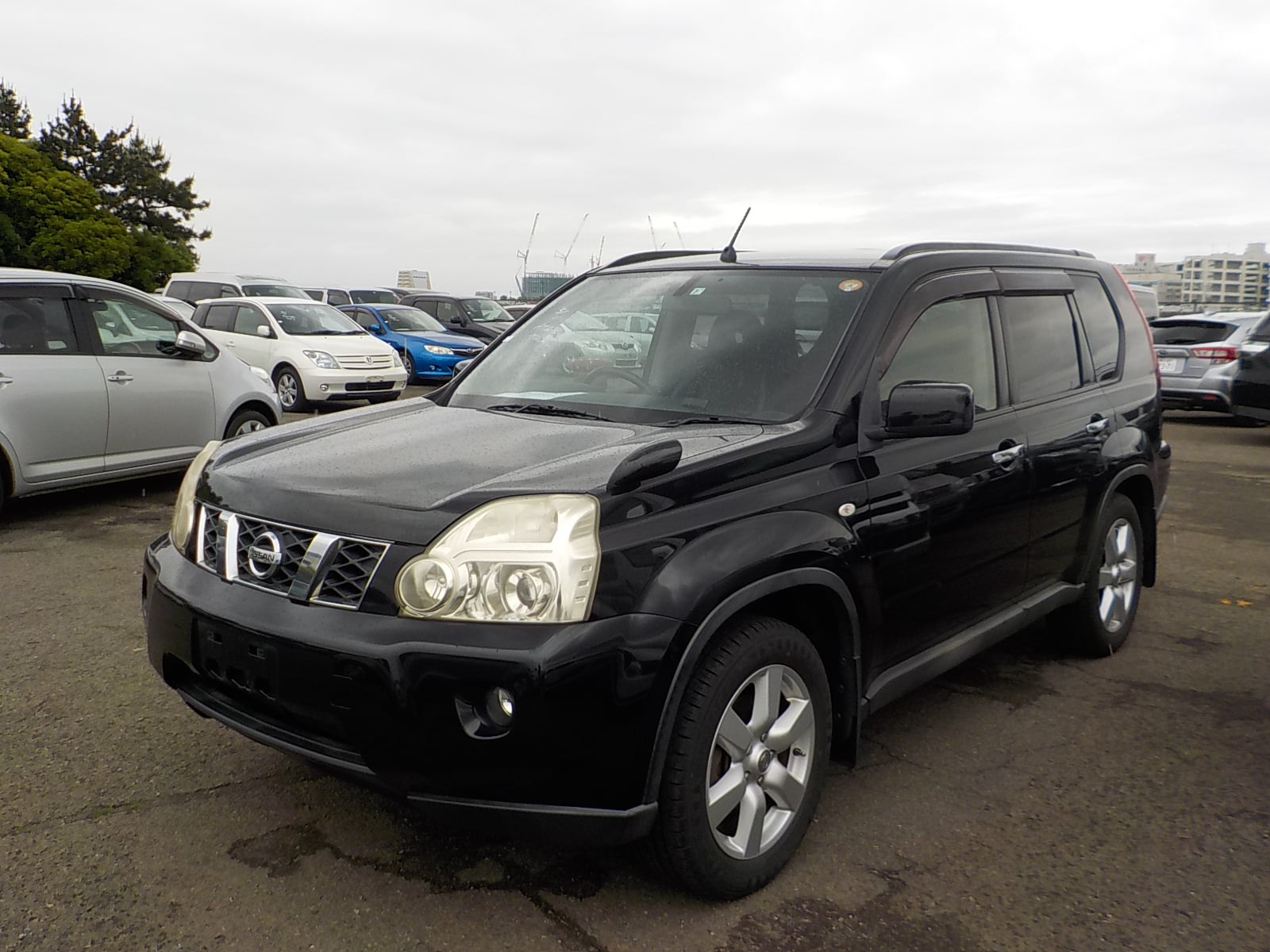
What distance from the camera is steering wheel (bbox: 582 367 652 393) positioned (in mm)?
3557

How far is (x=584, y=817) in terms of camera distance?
2.41 metres

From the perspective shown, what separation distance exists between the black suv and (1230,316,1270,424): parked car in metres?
9.02

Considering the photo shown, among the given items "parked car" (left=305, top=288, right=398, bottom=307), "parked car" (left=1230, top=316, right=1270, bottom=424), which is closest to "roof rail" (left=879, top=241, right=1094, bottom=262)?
"parked car" (left=1230, top=316, right=1270, bottom=424)

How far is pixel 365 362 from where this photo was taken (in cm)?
1535

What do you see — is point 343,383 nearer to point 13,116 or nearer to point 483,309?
point 483,309

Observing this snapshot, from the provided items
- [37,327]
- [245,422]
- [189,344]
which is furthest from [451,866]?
[245,422]

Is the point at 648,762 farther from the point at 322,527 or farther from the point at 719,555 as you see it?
the point at 322,527

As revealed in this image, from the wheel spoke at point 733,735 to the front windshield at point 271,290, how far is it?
1675 centimetres

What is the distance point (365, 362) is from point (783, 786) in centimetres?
1348

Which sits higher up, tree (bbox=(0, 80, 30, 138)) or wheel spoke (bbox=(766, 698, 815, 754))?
tree (bbox=(0, 80, 30, 138))

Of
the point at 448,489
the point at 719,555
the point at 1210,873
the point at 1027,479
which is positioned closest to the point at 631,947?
the point at 719,555

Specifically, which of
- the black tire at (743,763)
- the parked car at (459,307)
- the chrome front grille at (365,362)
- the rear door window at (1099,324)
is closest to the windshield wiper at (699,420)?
the black tire at (743,763)

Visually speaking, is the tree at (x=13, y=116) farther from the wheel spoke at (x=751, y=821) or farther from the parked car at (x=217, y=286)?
the wheel spoke at (x=751, y=821)

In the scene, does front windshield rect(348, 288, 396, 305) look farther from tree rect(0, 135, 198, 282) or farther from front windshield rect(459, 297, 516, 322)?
tree rect(0, 135, 198, 282)
